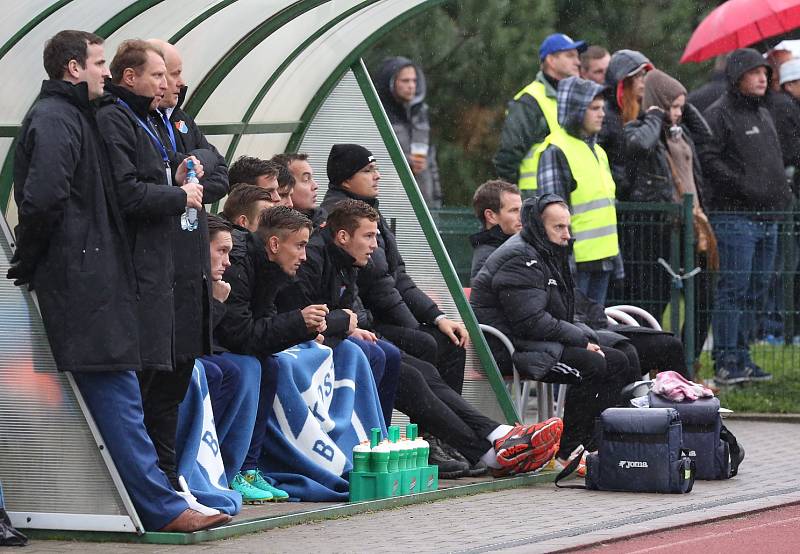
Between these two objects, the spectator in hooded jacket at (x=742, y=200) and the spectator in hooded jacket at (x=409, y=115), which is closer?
the spectator in hooded jacket at (x=742, y=200)

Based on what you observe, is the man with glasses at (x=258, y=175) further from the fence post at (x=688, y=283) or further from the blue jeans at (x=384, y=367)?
the fence post at (x=688, y=283)

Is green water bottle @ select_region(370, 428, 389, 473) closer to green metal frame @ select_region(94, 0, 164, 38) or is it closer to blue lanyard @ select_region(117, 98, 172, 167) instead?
A: blue lanyard @ select_region(117, 98, 172, 167)

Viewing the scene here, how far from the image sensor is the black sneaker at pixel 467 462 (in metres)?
11.5

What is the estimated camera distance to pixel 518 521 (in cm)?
971

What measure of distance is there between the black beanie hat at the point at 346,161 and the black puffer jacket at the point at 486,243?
1.48 m

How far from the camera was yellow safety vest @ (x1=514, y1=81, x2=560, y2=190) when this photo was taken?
1462 centimetres

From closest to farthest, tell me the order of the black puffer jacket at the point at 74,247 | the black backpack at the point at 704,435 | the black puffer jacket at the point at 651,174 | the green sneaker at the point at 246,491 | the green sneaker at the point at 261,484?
the black puffer jacket at the point at 74,247
the green sneaker at the point at 246,491
the green sneaker at the point at 261,484
the black backpack at the point at 704,435
the black puffer jacket at the point at 651,174

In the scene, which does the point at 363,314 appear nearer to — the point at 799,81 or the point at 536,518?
the point at 536,518

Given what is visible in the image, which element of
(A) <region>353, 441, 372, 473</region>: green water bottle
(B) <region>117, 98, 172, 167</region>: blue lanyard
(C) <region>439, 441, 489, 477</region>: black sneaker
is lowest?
(C) <region>439, 441, 489, 477</region>: black sneaker

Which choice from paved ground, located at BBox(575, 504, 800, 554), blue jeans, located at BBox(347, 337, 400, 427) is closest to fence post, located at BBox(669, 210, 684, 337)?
blue jeans, located at BBox(347, 337, 400, 427)

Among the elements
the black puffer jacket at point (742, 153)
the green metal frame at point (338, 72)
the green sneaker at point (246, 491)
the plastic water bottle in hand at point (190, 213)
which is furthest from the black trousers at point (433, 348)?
the black puffer jacket at point (742, 153)

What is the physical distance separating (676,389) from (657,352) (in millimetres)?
1371

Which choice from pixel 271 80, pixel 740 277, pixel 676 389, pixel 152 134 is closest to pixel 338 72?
pixel 271 80

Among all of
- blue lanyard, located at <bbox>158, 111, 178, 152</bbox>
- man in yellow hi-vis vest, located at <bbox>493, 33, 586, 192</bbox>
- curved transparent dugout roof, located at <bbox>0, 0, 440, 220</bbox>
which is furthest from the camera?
man in yellow hi-vis vest, located at <bbox>493, 33, 586, 192</bbox>
